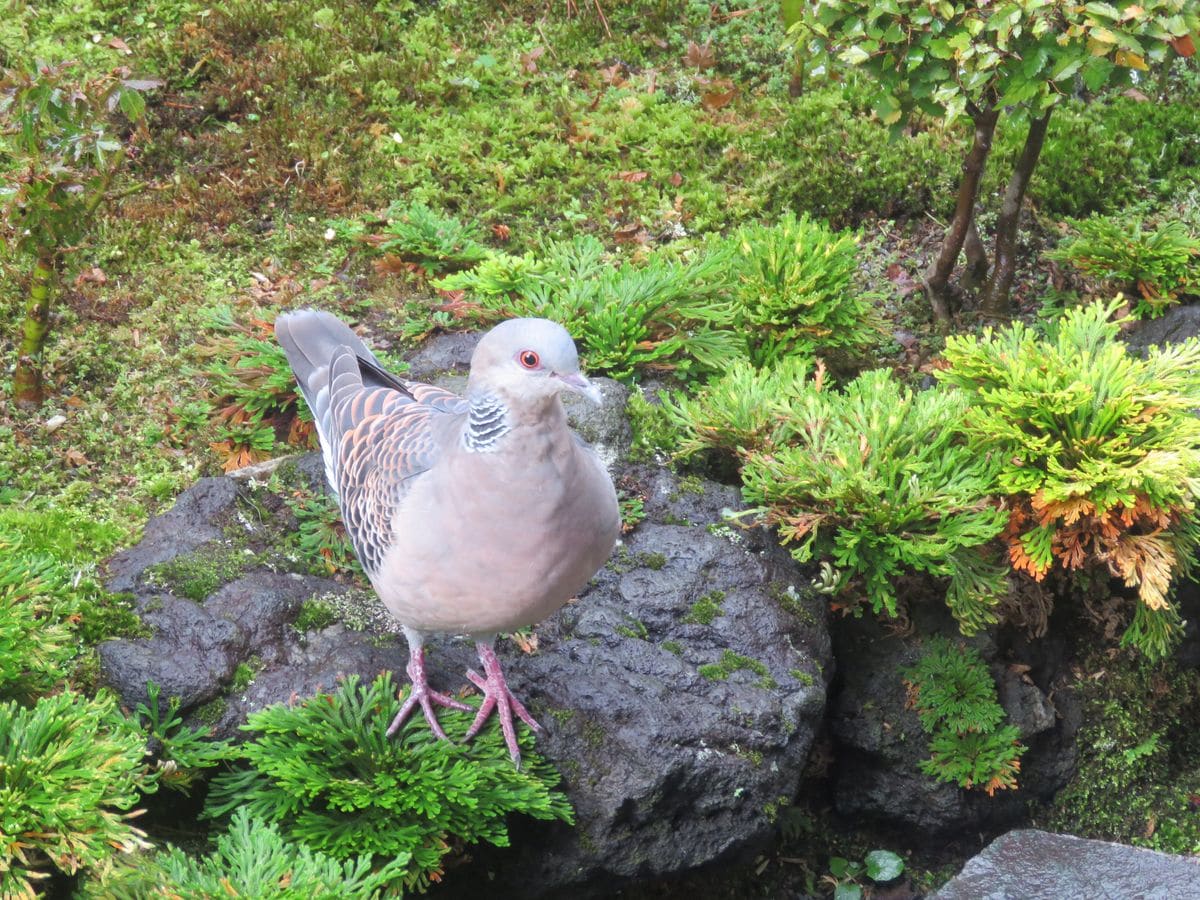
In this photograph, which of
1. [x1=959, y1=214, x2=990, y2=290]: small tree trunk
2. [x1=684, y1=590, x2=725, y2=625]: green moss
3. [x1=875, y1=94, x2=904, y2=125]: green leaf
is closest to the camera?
[x1=684, y1=590, x2=725, y2=625]: green moss

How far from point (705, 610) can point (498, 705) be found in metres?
0.86

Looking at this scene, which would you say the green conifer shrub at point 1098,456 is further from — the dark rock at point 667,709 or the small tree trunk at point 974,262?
the small tree trunk at point 974,262

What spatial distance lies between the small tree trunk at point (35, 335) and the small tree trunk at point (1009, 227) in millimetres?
4236

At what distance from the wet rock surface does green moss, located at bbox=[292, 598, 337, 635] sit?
0.07 ft

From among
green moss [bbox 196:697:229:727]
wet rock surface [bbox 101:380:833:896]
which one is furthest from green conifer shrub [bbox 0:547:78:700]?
green moss [bbox 196:697:229:727]

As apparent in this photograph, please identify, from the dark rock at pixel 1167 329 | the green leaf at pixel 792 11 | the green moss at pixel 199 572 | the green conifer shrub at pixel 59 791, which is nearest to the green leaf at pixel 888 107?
the green leaf at pixel 792 11

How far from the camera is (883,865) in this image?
4395mm

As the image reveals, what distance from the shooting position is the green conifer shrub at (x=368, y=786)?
3.10 metres

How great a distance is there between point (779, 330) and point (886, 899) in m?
2.39

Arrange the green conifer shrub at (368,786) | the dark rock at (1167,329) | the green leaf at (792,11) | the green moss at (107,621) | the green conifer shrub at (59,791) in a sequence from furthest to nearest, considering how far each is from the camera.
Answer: the dark rock at (1167,329)
the green leaf at (792,11)
the green moss at (107,621)
the green conifer shrub at (368,786)
the green conifer shrub at (59,791)

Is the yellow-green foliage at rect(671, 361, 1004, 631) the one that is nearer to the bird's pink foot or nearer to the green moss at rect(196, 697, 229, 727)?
the bird's pink foot

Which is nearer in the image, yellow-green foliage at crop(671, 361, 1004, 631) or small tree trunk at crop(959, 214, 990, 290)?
yellow-green foliage at crop(671, 361, 1004, 631)

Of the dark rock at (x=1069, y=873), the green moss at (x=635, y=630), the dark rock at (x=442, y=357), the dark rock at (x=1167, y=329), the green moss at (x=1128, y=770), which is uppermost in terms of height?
the dark rock at (x=1167, y=329)

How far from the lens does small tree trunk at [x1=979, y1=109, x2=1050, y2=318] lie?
5090 millimetres
